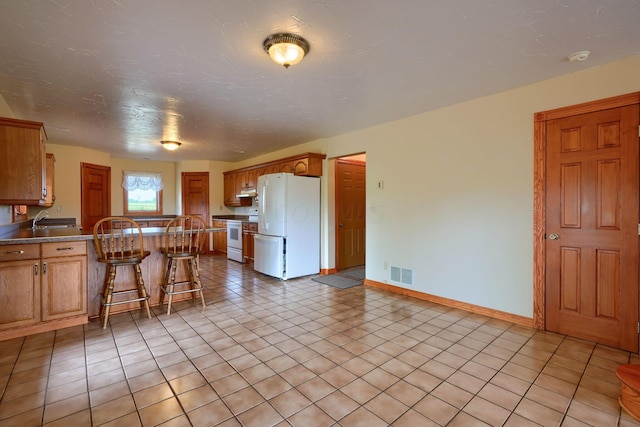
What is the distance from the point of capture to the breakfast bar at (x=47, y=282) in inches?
108

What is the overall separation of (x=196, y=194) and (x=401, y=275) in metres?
5.91

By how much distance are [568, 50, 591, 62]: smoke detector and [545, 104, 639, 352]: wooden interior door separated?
532 millimetres

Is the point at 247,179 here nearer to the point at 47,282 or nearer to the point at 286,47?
the point at 47,282

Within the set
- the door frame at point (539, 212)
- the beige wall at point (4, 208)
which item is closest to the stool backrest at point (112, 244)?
the beige wall at point (4, 208)

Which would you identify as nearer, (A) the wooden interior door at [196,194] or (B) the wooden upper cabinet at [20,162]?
(B) the wooden upper cabinet at [20,162]

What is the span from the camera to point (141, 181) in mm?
7789

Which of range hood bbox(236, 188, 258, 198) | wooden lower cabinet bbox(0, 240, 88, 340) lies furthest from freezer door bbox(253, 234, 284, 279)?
wooden lower cabinet bbox(0, 240, 88, 340)

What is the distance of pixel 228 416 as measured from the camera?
1.75 metres

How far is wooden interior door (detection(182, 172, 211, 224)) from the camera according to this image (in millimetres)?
7867

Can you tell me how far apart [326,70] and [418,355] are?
2594 millimetres

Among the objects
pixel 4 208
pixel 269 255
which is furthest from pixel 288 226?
pixel 4 208

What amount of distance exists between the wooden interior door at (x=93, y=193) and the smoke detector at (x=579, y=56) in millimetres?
7824

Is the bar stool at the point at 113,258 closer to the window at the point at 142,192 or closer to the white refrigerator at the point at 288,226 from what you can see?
the white refrigerator at the point at 288,226

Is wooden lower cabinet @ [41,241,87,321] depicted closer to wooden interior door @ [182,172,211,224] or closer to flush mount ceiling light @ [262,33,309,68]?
flush mount ceiling light @ [262,33,309,68]
